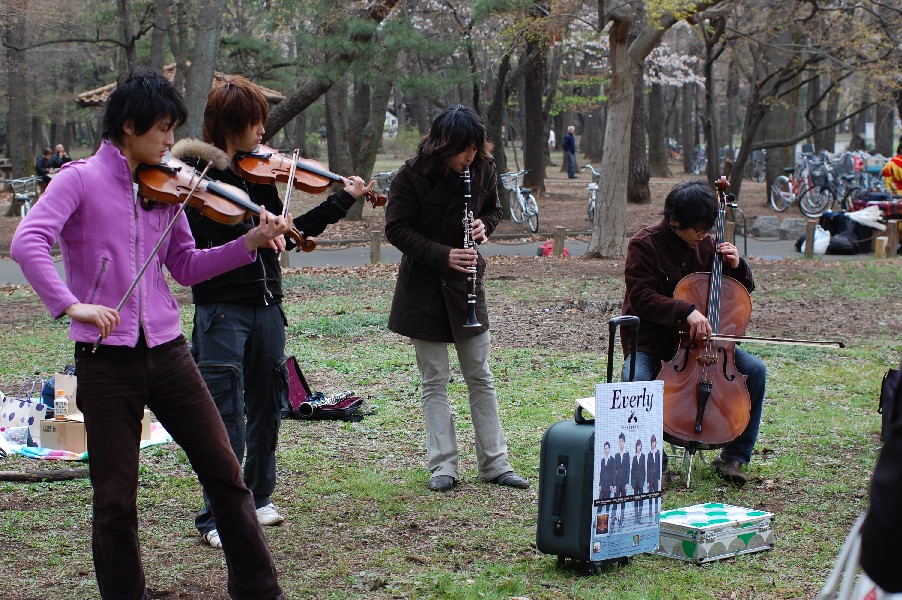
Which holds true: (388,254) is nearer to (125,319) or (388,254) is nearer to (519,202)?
(519,202)

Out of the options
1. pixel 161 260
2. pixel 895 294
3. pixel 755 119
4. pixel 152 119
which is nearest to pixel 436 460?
pixel 161 260

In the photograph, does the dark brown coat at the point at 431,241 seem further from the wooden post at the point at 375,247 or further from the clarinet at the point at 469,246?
the wooden post at the point at 375,247

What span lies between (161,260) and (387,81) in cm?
1611

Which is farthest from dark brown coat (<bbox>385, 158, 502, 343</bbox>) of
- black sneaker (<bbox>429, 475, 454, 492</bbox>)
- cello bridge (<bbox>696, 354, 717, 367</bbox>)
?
cello bridge (<bbox>696, 354, 717, 367</bbox>)

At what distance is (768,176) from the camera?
26031 millimetres

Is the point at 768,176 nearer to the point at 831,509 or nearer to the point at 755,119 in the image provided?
the point at 755,119

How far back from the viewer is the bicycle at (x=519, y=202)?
63.9 ft

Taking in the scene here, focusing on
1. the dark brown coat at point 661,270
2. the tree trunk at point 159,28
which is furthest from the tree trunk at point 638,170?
the dark brown coat at point 661,270

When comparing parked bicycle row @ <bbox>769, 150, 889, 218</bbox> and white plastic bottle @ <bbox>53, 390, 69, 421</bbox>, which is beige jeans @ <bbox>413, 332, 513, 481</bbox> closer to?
white plastic bottle @ <bbox>53, 390, 69, 421</bbox>

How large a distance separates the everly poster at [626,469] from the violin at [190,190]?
4.55ft

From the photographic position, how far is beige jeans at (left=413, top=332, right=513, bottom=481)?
198 inches

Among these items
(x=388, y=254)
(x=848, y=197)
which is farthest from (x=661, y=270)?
(x=848, y=197)

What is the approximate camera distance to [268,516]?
174 inches

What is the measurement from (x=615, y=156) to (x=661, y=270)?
33.1ft
